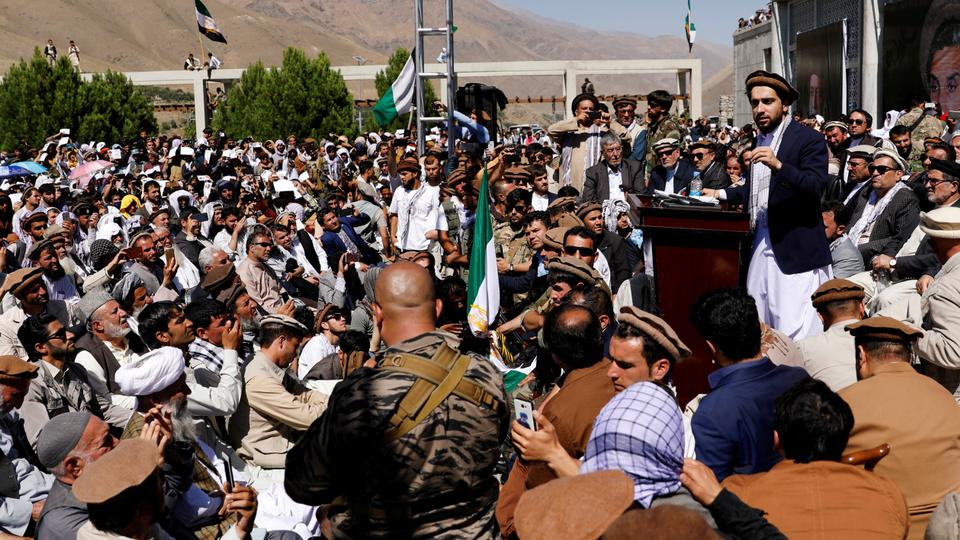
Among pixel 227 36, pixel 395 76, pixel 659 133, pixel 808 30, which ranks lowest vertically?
pixel 659 133

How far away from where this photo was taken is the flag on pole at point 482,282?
7432 millimetres

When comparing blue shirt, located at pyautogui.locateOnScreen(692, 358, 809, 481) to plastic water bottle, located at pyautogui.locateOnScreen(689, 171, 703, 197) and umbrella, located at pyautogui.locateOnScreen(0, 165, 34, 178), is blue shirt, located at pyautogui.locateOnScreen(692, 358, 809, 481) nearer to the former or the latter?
Answer: plastic water bottle, located at pyautogui.locateOnScreen(689, 171, 703, 197)

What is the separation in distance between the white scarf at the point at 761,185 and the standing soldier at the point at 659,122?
5502 mm

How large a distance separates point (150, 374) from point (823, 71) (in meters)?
25.8

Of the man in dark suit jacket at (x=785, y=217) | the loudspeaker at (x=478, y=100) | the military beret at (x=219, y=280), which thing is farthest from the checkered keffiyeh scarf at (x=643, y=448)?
the loudspeaker at (x=478, y=100)

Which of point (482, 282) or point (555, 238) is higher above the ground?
point (555, 238)

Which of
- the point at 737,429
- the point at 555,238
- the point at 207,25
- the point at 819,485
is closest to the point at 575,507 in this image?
the point at 819,485

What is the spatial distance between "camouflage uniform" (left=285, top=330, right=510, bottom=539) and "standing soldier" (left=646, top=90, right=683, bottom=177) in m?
8.17

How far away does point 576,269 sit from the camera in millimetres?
6477

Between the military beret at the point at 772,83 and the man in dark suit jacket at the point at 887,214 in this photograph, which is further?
the man in dark suit jacket at the point at 887,214

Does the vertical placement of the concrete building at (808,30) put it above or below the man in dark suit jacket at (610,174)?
above

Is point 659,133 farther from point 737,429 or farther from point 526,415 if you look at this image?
point 526,415

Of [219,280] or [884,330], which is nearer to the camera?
[884,330]

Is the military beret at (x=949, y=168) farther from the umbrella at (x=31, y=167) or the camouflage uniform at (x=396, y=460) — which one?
the umbrella at (x=31, y=167)
